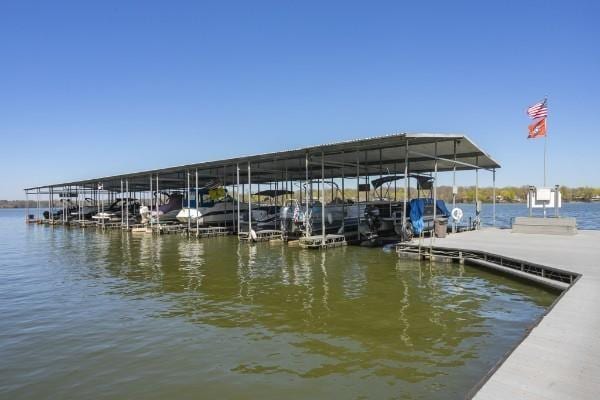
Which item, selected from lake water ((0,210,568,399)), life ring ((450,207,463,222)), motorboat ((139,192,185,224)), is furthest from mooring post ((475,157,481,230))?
motorboat ((139,192,185,224))

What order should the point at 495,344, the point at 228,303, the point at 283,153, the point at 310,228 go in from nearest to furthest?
the point at 495,344, the point at 228,303, the point at 283,153, the point at 310,228

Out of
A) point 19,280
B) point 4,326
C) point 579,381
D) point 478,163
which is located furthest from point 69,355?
point 478,163

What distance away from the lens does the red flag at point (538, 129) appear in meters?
16.9

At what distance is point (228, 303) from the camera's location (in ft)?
29.5

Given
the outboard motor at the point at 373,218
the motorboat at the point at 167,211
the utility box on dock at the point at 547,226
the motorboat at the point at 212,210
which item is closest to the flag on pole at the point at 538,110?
the utility box on dock at the point at 547,226

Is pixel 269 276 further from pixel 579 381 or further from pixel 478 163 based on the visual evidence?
pixel 478 163

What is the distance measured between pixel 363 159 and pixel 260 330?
16235 millimetres

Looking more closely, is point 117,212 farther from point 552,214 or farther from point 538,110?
point 552,214

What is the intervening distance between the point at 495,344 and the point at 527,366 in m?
1.89

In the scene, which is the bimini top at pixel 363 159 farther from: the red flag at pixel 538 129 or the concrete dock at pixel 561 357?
the concrete dock at pixel 561 357

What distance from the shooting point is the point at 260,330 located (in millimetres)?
7125

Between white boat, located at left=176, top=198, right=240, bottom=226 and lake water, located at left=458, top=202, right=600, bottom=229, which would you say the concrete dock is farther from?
lake water, located at left=458, top=202, right=600, bottom=229

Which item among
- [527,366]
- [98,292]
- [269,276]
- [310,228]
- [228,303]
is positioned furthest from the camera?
Answer: [310,228]

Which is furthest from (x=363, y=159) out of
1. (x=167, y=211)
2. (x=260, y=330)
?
(x=260, y=330)
